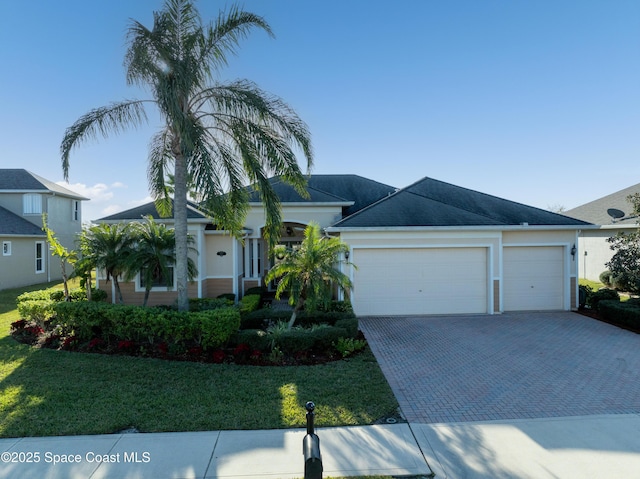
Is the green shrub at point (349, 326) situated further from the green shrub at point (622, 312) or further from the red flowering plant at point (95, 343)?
the green shrub at point (622, 312)

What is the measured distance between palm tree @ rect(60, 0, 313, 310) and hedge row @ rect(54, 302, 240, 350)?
3.49 feet

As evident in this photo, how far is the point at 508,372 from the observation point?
692 centimetres

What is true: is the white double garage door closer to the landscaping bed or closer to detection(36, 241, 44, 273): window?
the landscaping bed

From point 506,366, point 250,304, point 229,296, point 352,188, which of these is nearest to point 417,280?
point 506,366

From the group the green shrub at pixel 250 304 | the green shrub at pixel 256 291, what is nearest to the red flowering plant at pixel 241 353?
the green shrub at pixel 250 304

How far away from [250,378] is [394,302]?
6752mm

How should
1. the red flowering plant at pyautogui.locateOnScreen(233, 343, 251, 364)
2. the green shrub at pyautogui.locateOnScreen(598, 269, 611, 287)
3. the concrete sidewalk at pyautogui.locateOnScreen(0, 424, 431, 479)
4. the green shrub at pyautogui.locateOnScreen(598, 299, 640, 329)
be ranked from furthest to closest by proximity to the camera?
the green shrub at pyautogui.locateOnScreen(598, 269, 611, 287)
the green shrub at pyautogui.locateOnScreen(598, 299, 640, 329)
the red flowering plant at pyautogui.locateOnScreen(233, 343, 251, 364)
the concrete sidewalk at pyautogui.locateOnScreen(0, 424, 431, 479)

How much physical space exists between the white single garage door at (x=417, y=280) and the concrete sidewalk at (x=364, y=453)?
6.93 metres

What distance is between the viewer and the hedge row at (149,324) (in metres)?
7.80

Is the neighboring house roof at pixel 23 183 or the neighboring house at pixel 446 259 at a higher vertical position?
the neighboring house roof at pixel 23 183

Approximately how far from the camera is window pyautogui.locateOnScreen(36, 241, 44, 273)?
2092 cm

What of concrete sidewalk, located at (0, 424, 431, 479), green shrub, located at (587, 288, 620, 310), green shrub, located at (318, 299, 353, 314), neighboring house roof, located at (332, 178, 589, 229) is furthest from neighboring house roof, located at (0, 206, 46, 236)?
green shrub, located at (587, 288, 620, 310)

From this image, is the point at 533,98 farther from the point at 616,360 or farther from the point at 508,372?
the point at 508,372

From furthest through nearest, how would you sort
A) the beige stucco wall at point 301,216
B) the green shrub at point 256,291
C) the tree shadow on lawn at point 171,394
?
the beige stucco wall at point 301,216, the green shrub at point 256,291, the tree shadow on lawn at point 171,394
